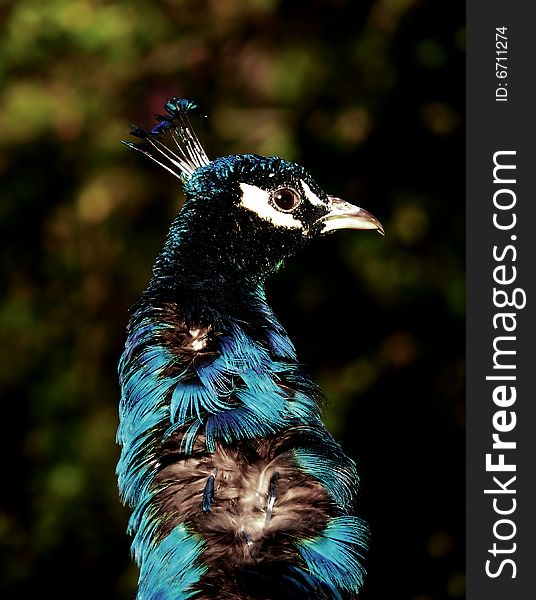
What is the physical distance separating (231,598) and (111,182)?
2.40m

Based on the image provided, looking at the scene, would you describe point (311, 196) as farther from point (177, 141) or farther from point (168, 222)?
point (168, 222)

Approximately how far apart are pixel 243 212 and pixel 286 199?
0.10 m

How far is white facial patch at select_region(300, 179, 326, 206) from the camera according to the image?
64.0 inches

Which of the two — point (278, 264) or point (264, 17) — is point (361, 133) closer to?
point (264, 17)

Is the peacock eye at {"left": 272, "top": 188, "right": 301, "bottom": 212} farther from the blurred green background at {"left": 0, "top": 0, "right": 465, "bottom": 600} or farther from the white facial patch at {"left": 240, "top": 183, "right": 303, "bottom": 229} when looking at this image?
the blurred green background at {"left": 0, "top": 0, "right": 465, "bottom": 600}

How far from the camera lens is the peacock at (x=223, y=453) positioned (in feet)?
4.04

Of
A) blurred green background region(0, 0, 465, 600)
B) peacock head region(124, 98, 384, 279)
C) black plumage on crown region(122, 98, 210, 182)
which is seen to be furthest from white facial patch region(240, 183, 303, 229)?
blurred green background region(0, 0, 465, 600)

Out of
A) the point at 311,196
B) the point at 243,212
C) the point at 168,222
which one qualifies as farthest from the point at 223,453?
the point at 168,222

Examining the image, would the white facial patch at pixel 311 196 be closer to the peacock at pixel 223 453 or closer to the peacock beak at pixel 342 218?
the peacock beak at pixel 342 218

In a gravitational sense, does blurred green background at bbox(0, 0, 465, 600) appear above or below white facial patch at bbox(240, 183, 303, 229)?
above

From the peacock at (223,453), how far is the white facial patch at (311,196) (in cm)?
20

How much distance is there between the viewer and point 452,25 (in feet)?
10.1

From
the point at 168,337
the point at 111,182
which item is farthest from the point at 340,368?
the point at 168,337

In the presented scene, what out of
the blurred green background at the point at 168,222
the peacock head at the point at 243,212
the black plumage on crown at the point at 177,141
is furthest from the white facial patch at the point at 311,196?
the blurred green background at the point at 168,222
